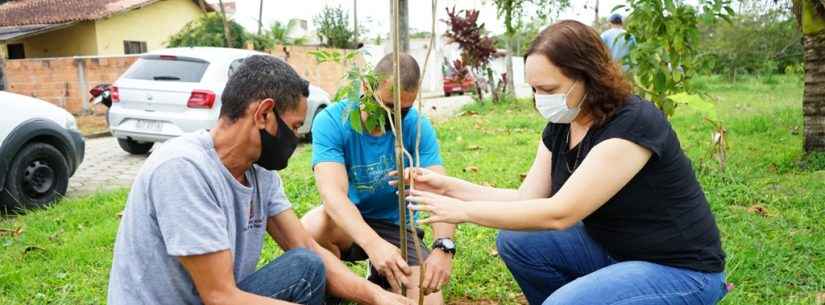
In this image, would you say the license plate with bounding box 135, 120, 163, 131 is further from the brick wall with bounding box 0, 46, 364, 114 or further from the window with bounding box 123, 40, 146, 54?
the window with bounding box 123, 40, 146, 54

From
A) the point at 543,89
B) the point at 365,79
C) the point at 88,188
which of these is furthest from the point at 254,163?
the point at 88,188

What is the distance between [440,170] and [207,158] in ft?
4.35

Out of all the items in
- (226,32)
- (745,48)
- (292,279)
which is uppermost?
(226,32)

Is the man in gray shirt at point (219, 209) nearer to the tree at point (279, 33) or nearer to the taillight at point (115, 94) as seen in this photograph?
the taillight at point (115, 94)

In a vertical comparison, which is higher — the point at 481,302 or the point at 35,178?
the point at 35,178

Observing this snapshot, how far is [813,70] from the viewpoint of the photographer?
5.50 metres

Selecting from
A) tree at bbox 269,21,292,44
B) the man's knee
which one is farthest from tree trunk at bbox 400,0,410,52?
tree at bbox 269,21,292,44

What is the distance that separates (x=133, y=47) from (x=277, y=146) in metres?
21.4

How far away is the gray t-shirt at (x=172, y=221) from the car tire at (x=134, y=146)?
6863 mm

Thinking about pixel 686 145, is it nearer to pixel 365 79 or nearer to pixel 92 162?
pixel 365 79

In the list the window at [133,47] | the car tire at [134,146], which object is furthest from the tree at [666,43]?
the window at [133,47]

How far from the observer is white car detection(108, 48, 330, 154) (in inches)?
294

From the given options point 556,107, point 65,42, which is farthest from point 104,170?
point 65,42

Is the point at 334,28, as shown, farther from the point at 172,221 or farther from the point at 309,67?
the point at 172,221
